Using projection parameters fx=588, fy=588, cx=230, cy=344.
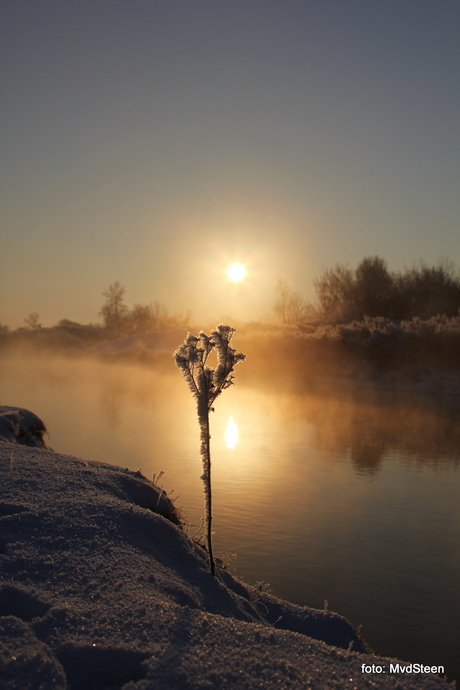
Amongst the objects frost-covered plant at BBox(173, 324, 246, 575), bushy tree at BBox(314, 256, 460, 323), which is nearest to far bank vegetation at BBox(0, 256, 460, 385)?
bushy tree at BBox(314, 256, 460, 323)

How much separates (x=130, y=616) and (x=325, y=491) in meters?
4.47

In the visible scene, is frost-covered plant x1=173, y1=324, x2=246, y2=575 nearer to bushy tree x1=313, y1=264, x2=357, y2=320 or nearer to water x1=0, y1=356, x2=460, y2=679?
water x1=0, y1=356, x2=460, y2=679

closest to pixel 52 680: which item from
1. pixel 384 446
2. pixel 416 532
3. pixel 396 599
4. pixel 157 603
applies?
pixel 157 603

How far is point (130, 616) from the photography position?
170 centimetres

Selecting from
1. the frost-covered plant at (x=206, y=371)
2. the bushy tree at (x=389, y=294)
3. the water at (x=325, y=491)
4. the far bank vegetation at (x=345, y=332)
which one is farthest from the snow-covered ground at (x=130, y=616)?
the bushy tree at (x=389, y=294)

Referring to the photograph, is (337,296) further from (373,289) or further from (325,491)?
(325,491)

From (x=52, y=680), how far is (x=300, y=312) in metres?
45.7

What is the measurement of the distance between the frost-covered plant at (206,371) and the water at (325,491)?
3.48ft

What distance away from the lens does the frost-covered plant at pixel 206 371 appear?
2.51 metres

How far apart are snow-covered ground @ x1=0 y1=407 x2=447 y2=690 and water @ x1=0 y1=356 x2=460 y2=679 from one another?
1009 millimetres

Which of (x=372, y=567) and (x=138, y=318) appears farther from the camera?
(x=138, y=318)

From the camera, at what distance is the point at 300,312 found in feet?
153

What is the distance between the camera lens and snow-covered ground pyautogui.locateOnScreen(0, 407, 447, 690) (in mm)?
1484

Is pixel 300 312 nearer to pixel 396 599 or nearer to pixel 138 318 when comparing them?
pixel 138 318
